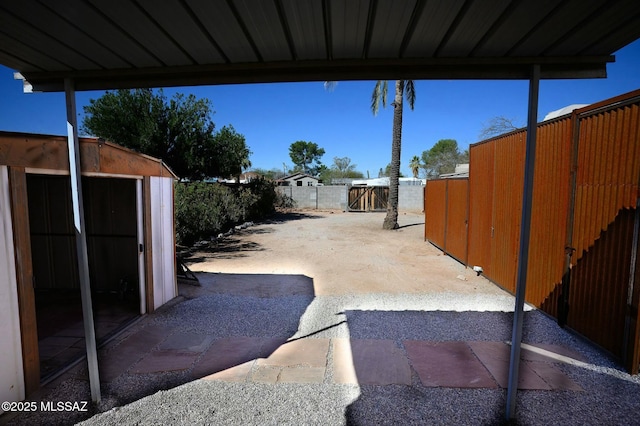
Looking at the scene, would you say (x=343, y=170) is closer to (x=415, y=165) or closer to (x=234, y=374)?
(x=415, y=165)

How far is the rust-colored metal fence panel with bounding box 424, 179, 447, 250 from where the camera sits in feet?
31.2

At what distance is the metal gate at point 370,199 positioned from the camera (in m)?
24.3

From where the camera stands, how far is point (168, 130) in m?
14.9

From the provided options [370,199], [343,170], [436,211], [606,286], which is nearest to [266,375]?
[606,286]

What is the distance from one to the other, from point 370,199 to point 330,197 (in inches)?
133

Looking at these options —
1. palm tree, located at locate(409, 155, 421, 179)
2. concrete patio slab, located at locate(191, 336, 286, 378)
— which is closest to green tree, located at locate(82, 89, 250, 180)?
concrete patio slab, located at locate(191, 336, 286, 378)

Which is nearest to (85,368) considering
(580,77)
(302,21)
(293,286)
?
(293,286)

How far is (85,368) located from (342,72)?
3.91m

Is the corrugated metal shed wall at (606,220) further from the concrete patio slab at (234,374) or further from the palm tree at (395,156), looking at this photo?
the palm tree at (395,156)

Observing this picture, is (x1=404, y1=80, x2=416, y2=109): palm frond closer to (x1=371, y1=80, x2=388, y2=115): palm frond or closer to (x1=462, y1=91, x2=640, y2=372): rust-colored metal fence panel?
(x1=371, y1=80, x2=388, y2=115): palm frond

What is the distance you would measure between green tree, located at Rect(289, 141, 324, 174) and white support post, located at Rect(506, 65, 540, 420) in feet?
243

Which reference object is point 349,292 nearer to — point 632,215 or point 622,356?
point 622,356

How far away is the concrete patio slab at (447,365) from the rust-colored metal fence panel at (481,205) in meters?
3.51

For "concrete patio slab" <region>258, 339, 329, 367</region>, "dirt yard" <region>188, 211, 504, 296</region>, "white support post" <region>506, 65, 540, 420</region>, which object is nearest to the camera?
"white support post" <region>506, 65, 540, 420</region>
